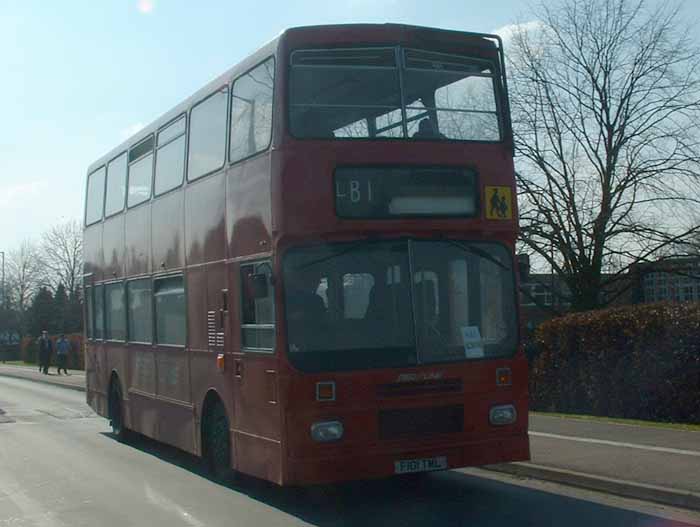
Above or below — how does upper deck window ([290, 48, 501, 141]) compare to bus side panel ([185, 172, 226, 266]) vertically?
above

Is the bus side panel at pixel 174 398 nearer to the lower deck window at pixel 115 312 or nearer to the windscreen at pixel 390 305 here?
the lower deck window at pixel 115 312

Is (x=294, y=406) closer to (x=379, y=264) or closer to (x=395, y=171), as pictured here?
(x=379, y=264)

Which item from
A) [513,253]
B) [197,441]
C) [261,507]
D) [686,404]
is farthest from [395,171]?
[686,404]

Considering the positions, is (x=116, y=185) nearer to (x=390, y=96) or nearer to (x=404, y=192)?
(x=390, y=96)

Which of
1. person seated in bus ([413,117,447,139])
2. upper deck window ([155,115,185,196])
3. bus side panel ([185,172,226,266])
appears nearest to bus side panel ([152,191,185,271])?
upper deck window ([155,115,185,196])

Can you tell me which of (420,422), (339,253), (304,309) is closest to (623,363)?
(420,422)

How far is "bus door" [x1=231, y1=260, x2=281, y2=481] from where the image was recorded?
377 inches

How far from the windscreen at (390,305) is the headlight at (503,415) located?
1.71 feet

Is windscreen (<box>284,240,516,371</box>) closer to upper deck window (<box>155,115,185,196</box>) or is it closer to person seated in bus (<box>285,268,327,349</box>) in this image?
person seated in bus (<box>285,268,327,349</box>)

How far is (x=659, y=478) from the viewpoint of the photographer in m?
9.99

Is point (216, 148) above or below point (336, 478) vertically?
above

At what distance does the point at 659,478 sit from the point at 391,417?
2793 millimetres

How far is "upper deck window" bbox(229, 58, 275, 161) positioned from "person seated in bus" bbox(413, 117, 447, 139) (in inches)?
57.7

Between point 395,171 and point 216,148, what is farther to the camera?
point 216,148
